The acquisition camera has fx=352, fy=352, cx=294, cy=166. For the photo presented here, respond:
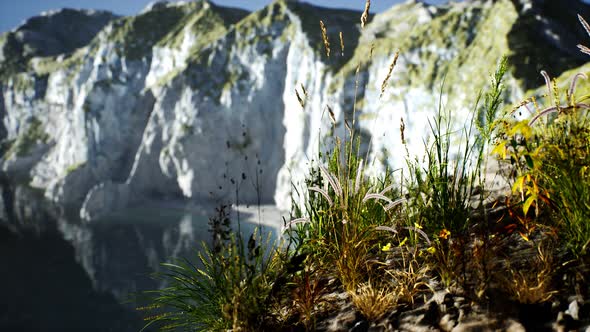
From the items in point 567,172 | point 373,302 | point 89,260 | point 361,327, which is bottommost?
point 89,260

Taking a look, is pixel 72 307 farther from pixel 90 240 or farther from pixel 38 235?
pixel 38 235

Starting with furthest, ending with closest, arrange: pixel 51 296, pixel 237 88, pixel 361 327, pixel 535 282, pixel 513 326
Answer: pixel 237 88
pixel 51 296
pixel 361 327
pixel 535 282
pixel 513 326

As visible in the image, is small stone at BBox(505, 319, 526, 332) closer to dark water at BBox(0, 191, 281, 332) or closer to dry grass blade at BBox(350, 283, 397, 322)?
dry grass blade at BBox(350, 283, 397, 322)

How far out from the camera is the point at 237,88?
62.2 meters

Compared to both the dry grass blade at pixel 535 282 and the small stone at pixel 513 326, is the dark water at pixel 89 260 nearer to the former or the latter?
the dry grass blade at pixel 535 282

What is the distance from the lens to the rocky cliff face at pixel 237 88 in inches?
1544

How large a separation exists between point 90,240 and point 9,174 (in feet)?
190

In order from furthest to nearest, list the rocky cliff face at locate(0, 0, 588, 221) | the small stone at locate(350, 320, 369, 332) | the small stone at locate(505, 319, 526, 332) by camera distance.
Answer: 1. the rocky cliff face at locate(0, 0, 588, 221)
2. the small stone at locate(350, 320, 369, 332)
3. the small stone at locate(505, 319, 526, 332)

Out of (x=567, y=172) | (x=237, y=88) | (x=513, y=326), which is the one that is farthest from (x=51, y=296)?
(x=567, y=172)

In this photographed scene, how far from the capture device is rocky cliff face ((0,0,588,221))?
39.2m

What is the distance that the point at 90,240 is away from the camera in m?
49.2

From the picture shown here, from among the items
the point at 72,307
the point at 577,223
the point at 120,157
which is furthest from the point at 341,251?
the point at 120,157

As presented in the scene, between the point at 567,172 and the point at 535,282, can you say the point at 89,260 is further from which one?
the point at 567,172

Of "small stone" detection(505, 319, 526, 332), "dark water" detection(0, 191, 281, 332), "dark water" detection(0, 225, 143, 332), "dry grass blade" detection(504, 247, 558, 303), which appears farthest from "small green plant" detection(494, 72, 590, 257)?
"dark water" detection(0, 225, 143, 332)
